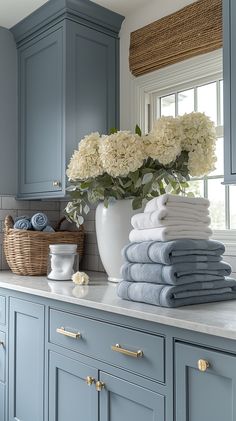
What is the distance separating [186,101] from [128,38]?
575 mm

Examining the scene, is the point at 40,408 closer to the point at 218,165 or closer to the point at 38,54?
the point at 218,165

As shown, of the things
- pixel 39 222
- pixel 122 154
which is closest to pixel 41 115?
pixel 39 222

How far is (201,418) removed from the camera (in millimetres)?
1297

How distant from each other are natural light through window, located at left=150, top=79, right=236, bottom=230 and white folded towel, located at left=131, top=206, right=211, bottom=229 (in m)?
0.46

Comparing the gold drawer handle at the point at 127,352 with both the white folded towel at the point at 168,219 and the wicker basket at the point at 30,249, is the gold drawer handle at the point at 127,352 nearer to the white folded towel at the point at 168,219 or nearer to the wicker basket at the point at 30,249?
the white folded towel at the point at 168,219

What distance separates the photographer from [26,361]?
2.13 m

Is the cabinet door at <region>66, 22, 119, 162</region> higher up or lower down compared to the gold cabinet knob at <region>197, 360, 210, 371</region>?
higher up

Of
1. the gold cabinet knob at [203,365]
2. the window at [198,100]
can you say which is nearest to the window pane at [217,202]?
the window at [198,100]

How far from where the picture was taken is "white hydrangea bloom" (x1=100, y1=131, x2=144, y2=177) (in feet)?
6.27

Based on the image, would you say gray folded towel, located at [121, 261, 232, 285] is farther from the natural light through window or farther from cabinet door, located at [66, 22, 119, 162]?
cabinet door, located at [66, 22, 119, 162]

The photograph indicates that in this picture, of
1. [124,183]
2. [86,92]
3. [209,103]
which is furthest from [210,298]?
[86,92]

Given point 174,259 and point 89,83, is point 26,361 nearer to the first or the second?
point 174,259

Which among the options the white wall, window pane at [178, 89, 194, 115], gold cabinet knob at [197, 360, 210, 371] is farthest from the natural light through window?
gold cabinet knob at [197, 360, 210, 371]

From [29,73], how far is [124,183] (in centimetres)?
122
